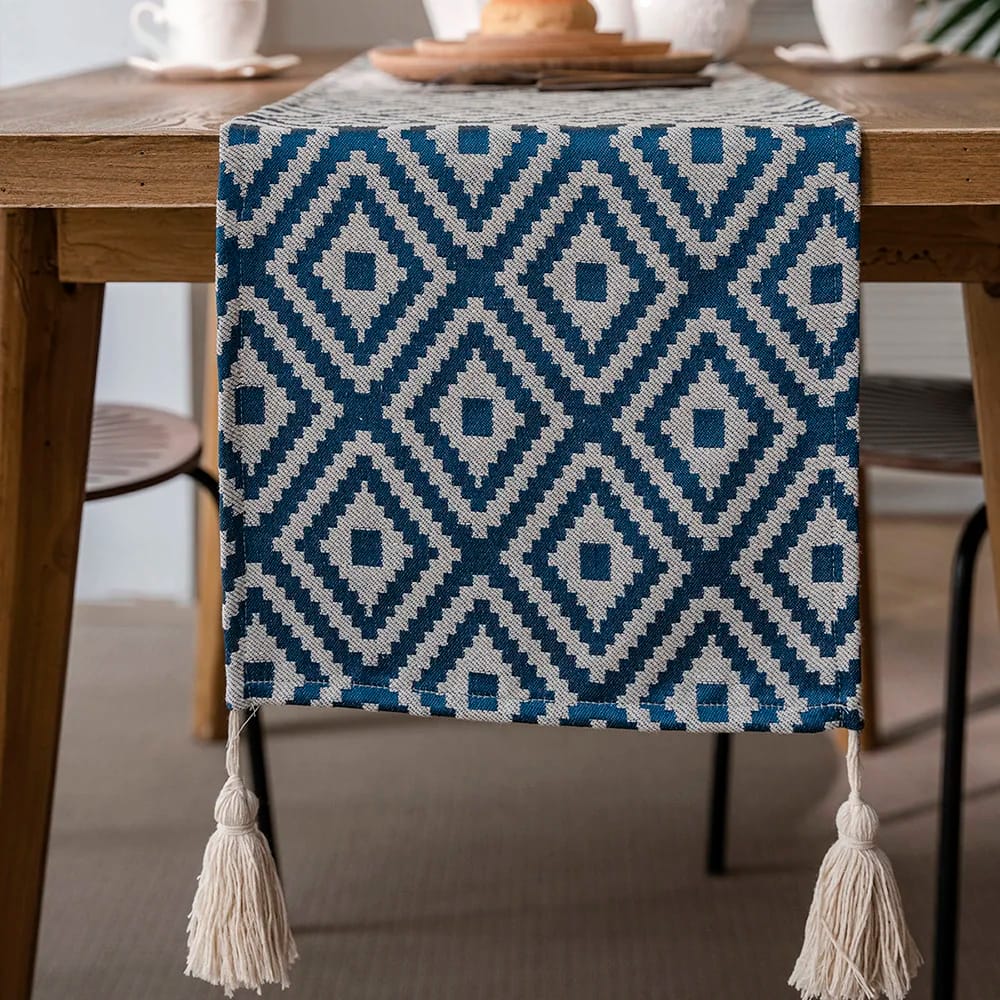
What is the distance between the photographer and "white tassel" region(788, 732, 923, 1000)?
37.0 inches

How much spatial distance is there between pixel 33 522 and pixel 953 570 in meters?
0.80

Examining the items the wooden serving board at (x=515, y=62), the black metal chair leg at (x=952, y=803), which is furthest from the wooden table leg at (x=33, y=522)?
the black metal chair leg at (x=952, y=803)

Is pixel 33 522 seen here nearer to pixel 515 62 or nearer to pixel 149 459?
pixel 149 459

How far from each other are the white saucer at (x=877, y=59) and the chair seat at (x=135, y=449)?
758mm

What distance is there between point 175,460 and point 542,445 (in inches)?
22.7

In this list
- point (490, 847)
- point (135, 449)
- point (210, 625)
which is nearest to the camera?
point (135, 449)

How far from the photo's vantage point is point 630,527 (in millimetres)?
943

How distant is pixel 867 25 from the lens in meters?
1.45

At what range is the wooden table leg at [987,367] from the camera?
1.08 m

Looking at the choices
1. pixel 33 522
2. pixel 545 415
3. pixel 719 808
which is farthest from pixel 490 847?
pixel 545 415

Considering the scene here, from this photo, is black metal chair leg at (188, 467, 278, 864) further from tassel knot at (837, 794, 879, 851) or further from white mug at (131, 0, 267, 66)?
tassel knot at (837, 794, 879, 851)

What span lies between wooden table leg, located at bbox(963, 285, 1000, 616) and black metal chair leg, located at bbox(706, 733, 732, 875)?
484 millimetres

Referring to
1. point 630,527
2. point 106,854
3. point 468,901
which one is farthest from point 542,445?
point 106,854

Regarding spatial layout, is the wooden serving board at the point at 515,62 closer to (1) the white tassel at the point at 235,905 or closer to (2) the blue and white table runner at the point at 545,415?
(2) the blue and white table runner at the point at 545,415
